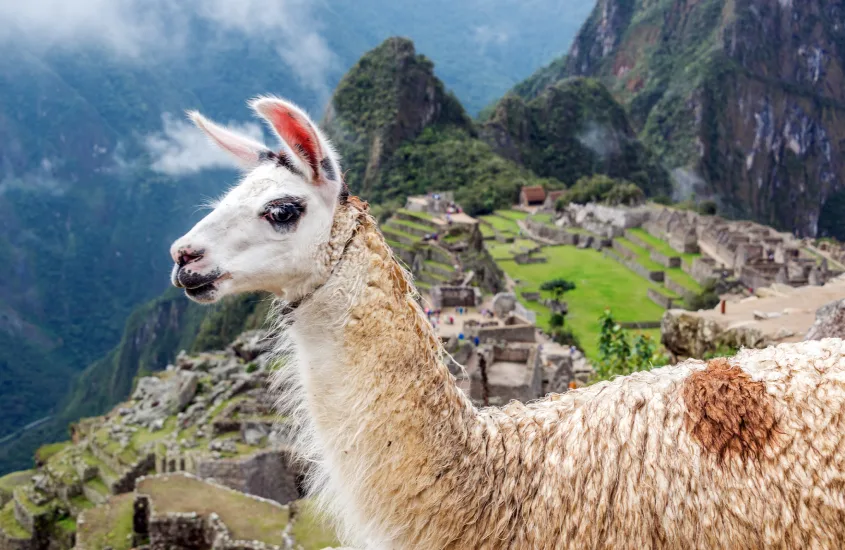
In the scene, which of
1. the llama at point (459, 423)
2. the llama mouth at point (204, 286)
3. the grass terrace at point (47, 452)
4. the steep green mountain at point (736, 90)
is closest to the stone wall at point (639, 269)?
the grass terrace at point (47, 452)

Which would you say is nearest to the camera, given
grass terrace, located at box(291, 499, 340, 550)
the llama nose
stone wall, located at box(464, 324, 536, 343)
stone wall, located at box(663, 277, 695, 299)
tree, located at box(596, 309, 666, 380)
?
the llama nose

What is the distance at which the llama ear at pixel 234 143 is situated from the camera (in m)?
2.33

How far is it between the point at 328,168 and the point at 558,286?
28884 millimetres

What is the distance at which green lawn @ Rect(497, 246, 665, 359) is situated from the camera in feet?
84.6

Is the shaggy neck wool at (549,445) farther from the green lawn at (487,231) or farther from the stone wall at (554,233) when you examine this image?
the stone wall at (554,233)

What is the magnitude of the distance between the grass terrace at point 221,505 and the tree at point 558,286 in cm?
2089

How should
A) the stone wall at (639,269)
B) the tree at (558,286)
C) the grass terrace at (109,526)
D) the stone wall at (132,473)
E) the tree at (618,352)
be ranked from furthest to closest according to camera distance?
the stone wall at (639,269) → the tree at (558,286) → the stone wall at (132,473) → the grass terrace at (109,526) → the tree at (618,352)

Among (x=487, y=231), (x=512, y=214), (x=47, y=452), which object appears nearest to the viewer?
(x=47, y=452)

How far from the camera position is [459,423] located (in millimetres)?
2340

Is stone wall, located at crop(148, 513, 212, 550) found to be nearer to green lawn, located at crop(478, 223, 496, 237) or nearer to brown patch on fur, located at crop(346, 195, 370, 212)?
brown patch on fur, located at crop(346, 195, 370, 212)

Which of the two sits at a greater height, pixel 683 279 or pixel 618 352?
pixel 618 352

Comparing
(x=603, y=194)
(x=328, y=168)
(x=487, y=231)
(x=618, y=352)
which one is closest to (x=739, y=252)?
(x=487, y=231)

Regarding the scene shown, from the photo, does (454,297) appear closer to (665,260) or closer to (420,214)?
(420,214)

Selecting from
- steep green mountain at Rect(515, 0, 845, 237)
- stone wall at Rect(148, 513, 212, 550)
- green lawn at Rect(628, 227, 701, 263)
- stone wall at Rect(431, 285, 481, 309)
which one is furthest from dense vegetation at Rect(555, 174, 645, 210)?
stone wall at Rect(148, 513, 212, 550)
